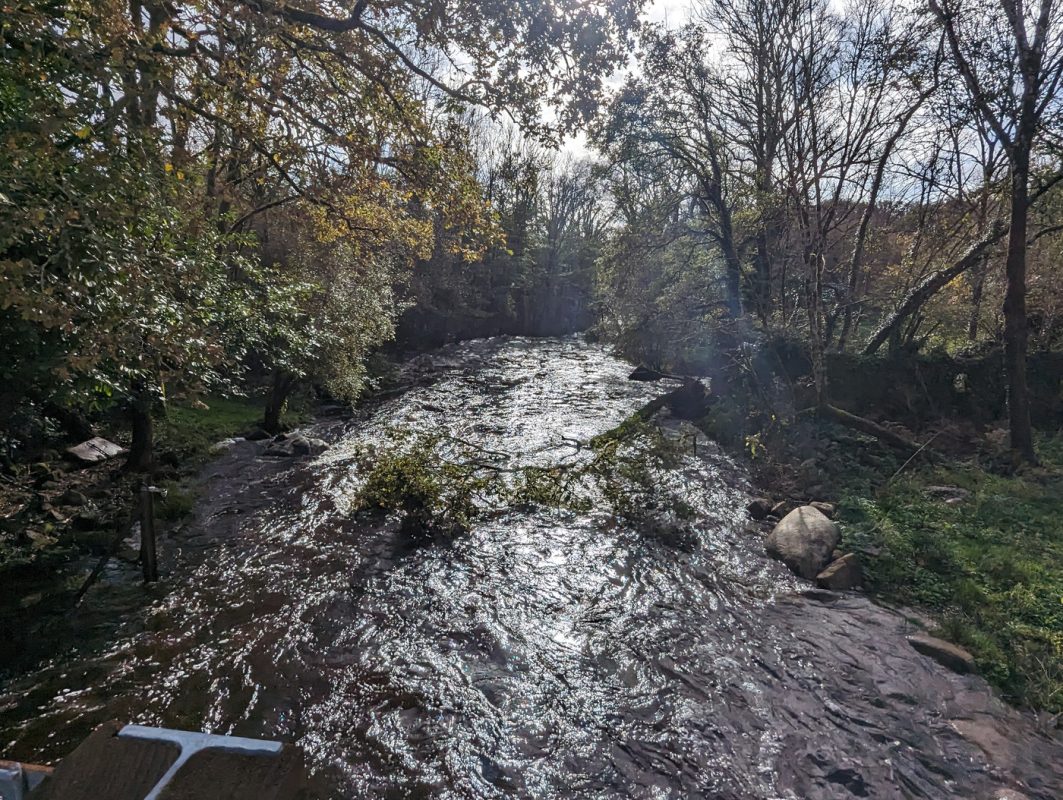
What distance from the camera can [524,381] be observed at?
22.8 m

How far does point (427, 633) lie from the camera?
6.48 meters

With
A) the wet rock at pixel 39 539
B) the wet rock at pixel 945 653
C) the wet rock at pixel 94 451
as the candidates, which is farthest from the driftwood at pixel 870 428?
the wet rock at pixel 94 451

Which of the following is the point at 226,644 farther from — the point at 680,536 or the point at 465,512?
the point at 680,536

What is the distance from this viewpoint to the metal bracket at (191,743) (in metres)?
2.15

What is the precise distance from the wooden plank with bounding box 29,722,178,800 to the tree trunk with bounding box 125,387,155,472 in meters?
6.85

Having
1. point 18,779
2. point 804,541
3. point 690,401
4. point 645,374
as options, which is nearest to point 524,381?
point 645,374

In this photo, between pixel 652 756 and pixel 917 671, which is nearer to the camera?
pixel 652 756

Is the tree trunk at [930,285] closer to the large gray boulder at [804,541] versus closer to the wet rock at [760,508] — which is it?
the wet rock at [760,508]

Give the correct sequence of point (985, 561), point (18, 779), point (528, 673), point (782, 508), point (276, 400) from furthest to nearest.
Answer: point (276, 400) < point (782, 508) < point (985, 561) < point (528, 673) < point (18, 779)

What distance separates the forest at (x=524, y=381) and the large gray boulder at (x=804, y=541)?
0.29 m

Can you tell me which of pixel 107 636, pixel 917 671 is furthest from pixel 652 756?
pixel 107 636

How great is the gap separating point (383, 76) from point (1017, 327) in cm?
1300

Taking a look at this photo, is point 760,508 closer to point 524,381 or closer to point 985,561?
point 985,561

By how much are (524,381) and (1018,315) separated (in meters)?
15.8
